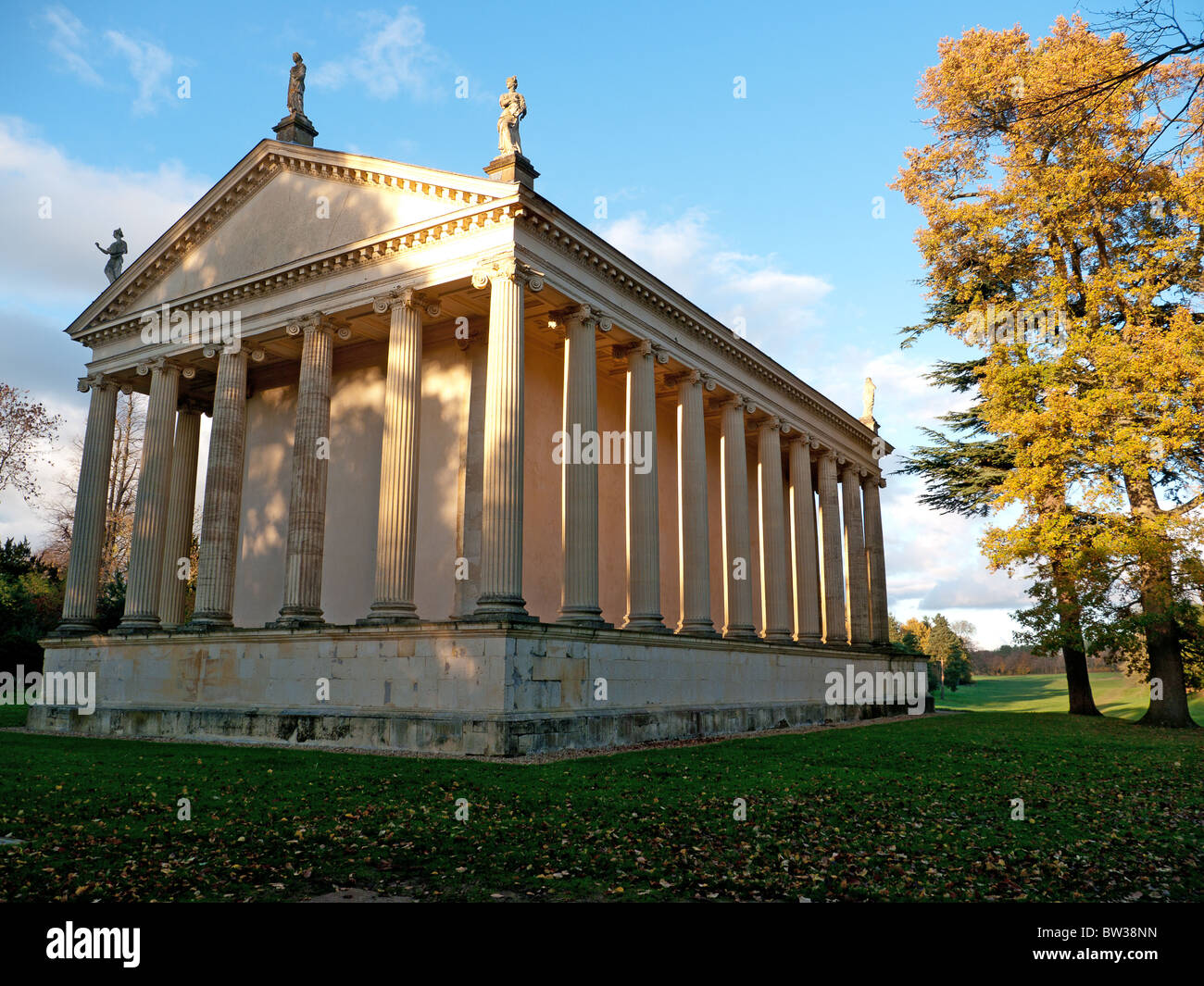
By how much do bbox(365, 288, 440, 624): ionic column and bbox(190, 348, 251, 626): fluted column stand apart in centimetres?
568

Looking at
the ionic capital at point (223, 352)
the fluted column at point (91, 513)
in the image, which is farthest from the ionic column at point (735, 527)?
the fluted column at point (91, 513)

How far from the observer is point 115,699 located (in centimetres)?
2330

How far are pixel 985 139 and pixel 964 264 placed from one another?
4.72m

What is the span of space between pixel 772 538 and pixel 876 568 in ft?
36.6

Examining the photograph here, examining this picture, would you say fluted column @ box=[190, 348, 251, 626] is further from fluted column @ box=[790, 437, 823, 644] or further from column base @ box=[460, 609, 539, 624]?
fluted column @ box=[790, 437, 823, 644]

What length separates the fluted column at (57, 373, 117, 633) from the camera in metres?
25.4

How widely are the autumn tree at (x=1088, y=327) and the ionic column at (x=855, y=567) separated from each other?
9880mm

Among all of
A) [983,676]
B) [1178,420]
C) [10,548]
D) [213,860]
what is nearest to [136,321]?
[10,548]

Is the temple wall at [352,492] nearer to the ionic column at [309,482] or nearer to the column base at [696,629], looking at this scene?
the ionic column at [309,482]

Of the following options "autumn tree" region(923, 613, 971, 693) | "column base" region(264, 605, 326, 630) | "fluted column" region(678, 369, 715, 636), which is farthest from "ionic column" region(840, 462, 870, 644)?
"autumn tree" region(923, 613, 971, 693)

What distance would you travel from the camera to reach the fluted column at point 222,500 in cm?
2286

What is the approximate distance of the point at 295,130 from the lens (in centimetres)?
2517

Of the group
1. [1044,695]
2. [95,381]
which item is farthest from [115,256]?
[1044,695]

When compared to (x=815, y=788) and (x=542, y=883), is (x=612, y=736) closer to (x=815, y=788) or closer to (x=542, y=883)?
(x=815, y=788)
